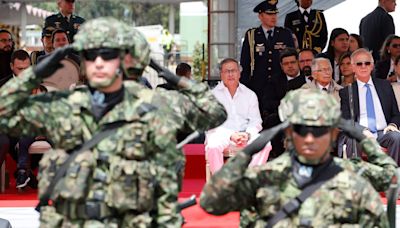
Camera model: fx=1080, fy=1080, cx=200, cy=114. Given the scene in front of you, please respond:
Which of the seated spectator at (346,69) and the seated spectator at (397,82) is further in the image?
the seated spectator at (346,69)

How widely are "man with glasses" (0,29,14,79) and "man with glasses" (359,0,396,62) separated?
3939 mm

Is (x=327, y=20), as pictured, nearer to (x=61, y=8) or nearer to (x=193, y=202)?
(x=61, y=8)

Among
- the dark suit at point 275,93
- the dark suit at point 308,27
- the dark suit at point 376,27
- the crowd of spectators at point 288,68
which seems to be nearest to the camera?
the crowd of spectators at point 288,68

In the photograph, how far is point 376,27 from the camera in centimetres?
1220

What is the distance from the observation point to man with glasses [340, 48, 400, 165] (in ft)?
31.1

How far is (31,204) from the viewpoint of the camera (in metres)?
8.52

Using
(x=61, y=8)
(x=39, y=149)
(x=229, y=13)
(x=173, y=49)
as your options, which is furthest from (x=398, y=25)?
(x=173, y=49)

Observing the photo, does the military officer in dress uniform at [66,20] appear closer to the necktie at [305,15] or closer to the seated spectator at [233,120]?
the necktie at [305,15]

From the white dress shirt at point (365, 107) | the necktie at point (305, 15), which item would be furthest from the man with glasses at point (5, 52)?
the white dress shirt at point (365, 107)

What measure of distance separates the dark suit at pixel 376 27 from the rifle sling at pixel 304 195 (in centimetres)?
713

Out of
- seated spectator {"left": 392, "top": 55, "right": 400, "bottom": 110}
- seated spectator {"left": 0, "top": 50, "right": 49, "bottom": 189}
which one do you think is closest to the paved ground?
seated spectator {"left": 0, "top": 50, "right": 49, "bottom": 189}

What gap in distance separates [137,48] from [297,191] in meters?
1.06

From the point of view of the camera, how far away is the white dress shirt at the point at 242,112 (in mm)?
9484

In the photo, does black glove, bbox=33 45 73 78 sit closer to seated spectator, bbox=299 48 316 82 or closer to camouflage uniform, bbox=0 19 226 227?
camouflage uniform, bbox=0 19 226 227
